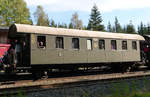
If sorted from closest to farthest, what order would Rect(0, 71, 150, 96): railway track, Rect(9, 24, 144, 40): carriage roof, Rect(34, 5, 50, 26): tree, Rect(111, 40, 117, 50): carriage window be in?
Rect(0, 71, 150, 96): railway track, Rect(9, 24, 144, 40): carriage roof, Rect(111, 40, 117, 50): carriage window, Rect(34, 5, 50, 26): tree

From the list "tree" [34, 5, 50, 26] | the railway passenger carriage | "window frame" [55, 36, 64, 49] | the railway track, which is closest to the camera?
the railway track

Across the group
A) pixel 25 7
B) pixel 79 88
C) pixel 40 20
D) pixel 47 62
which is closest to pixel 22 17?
pixel 25 7

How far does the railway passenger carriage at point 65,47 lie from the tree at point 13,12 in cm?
2787

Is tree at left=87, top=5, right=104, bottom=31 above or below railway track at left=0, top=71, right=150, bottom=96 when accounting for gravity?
above

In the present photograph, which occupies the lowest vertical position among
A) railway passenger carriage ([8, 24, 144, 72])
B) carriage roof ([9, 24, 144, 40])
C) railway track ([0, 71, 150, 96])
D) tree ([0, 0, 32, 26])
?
railway track ([0, 71, 150, 96])

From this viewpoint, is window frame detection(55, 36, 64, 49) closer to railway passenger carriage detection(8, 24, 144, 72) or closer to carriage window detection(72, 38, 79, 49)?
railway passenger carriage detection(8, 24, 144, 72)

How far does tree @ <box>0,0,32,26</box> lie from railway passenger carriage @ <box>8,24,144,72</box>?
27.9m

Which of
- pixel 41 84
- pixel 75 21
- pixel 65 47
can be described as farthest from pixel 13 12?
pixel 41 84

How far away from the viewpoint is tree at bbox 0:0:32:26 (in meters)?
37.7

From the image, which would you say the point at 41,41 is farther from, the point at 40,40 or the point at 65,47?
the point at 65,47

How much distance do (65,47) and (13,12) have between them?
31.2m

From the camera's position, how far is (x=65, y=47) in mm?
11945

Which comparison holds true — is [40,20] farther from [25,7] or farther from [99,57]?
[99,57]

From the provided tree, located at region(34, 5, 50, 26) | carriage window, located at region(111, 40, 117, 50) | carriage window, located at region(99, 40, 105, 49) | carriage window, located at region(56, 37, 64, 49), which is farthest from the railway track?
tree, located at region(34, 5, 50, 26)
